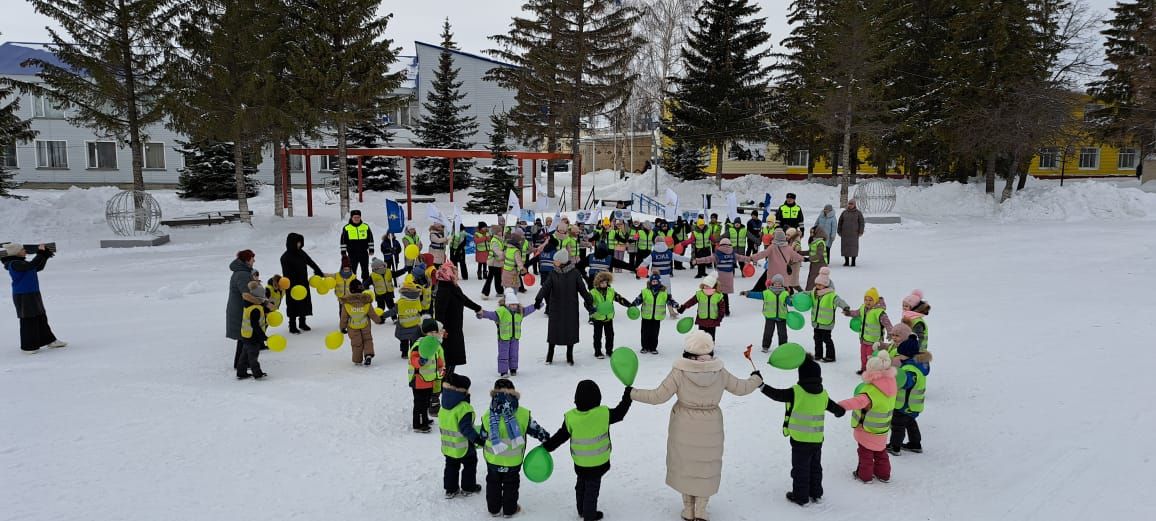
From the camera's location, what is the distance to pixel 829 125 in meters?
29.3

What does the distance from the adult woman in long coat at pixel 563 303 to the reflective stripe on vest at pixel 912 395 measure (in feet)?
13.1

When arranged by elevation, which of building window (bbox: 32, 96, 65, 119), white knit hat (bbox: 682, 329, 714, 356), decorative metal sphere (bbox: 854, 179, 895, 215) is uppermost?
building window (bbox: 32, 96, 65, 119)

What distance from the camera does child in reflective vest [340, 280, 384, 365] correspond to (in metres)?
8.25

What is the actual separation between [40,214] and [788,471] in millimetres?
24588

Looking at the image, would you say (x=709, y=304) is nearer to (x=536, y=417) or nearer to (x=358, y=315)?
(x=536, y=417)

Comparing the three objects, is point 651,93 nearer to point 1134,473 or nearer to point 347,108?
point 347,108

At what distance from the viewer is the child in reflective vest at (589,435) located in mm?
4500

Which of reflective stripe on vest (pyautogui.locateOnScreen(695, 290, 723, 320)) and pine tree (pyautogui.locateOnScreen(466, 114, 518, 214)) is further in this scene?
pine tree (pyautogui.locateOnScreen(466, 114, 518, 214))

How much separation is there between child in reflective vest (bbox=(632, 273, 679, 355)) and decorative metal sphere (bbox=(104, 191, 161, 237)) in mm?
17094

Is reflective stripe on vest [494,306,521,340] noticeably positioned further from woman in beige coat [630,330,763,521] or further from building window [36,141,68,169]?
building window [36,141,68,169]

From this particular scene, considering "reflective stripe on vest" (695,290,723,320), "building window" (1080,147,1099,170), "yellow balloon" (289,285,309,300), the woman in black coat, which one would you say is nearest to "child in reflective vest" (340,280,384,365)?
"yellow balloon" (289,285,309,300)

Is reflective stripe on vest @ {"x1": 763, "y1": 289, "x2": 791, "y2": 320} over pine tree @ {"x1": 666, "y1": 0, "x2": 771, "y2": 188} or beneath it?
beneath

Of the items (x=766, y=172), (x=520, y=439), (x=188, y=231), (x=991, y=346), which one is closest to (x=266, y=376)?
(x=520, y=439)

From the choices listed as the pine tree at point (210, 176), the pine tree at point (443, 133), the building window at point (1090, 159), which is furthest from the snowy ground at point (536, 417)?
the building window at point (1090, 159)
